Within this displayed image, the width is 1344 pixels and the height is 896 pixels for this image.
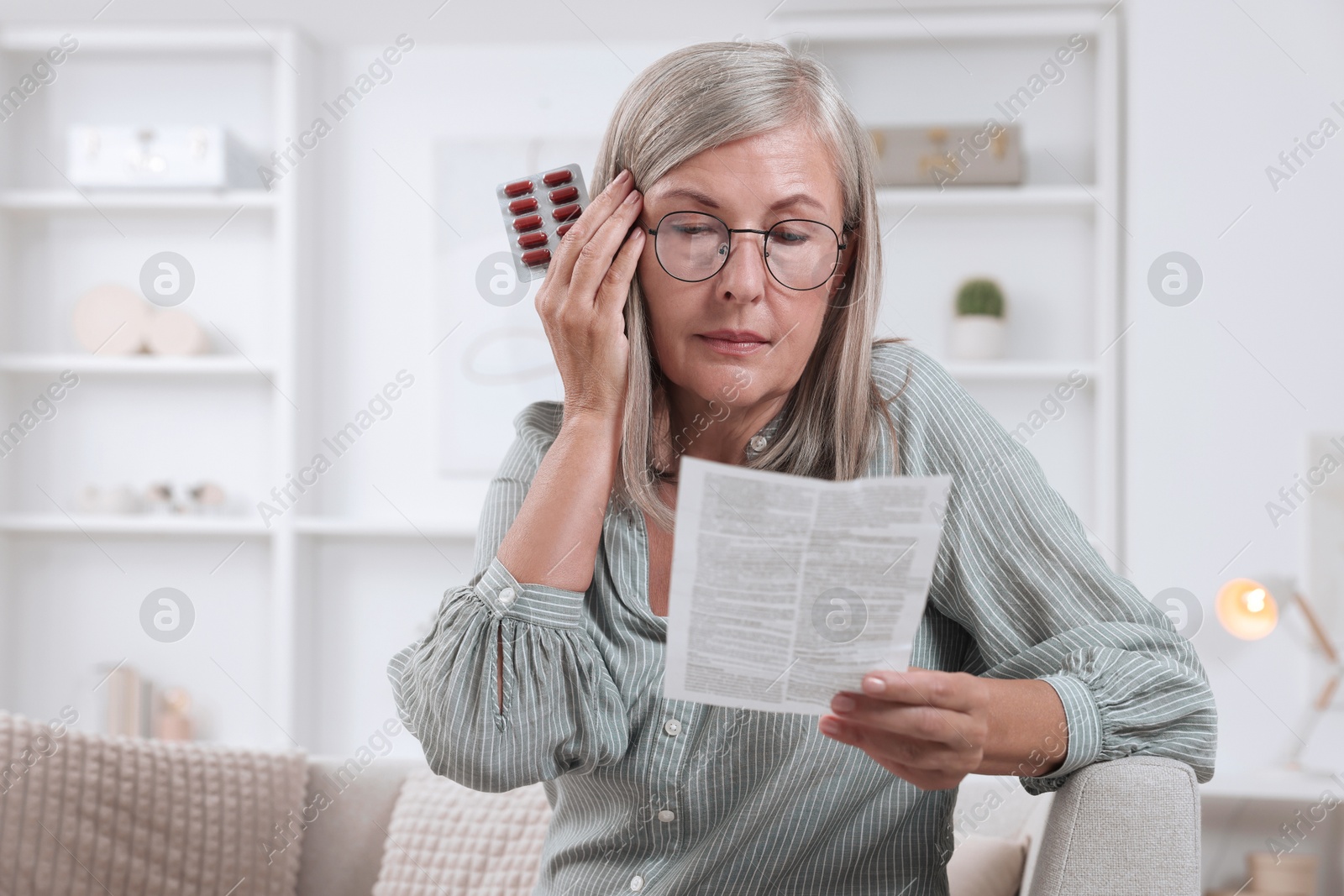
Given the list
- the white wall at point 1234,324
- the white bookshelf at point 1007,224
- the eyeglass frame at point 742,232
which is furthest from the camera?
the white bookshelf at point 1007,224

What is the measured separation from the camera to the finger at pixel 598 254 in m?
1.05

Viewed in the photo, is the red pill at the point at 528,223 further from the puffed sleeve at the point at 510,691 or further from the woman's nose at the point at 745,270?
the puffed sleeve at the point at 510,691

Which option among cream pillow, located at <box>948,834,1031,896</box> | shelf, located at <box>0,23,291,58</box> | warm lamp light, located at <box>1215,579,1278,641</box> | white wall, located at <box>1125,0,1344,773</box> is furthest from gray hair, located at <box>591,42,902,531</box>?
shelf, located at <box>0,23,291,58</box>

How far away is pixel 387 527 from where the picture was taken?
10.3 feet

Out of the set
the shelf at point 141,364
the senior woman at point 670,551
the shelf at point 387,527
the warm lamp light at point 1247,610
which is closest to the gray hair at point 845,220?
the senior woman at point 670,551

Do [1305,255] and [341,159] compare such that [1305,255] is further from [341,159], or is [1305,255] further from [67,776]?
[67,776]

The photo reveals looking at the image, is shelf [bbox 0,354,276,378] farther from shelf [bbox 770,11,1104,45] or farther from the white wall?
the white wall

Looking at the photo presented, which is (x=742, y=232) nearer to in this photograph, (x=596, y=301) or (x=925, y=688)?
(x=596, y=301)

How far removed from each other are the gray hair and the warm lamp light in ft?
6.13

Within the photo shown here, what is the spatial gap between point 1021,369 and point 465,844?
2008 mm

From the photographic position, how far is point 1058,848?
2.99 feet

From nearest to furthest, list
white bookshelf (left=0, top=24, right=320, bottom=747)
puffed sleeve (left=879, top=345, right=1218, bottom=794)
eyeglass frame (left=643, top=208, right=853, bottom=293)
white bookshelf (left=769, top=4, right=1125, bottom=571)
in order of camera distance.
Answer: puffed sleeve (left=879, top=345, right=1218, bottom=794) < eyeglass frame (left=643, top=208, right=853, bottom=293) < white bookshelf (left=769, top=4, right=1125, bottom=571) < white bookshelf (left=0, top=24, right=320, bottom=747)

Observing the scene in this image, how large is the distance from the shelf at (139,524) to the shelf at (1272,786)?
8.66 ft

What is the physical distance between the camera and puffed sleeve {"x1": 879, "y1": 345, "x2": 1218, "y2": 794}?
909 millimetres
